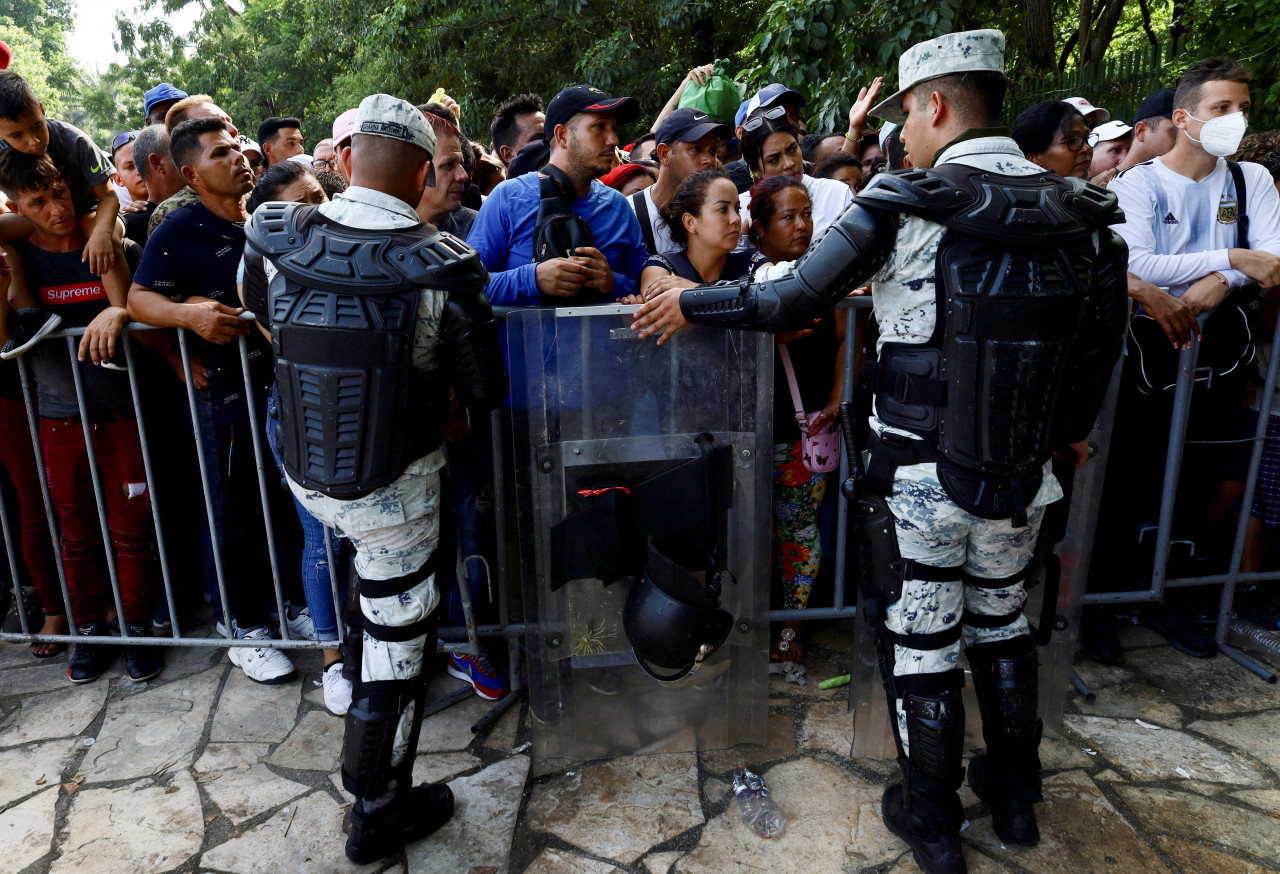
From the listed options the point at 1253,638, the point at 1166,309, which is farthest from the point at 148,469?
the point at 1253,638

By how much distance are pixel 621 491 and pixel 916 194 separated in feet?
4.14

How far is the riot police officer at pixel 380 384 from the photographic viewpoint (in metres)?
2.29

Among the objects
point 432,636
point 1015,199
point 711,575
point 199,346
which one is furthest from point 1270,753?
point 199,346

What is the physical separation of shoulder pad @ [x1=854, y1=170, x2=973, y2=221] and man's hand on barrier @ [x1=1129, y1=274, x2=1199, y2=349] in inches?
59.8

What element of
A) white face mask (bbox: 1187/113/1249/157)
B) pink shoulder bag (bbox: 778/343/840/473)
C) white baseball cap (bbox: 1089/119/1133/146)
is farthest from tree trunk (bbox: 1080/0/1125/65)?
pink shoulder bag (bbox: 778/343/840/473)

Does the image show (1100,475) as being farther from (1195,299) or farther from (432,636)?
(432,636)

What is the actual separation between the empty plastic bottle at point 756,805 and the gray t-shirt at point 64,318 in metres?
2.96

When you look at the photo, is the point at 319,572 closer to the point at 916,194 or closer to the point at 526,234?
the point at 526,234

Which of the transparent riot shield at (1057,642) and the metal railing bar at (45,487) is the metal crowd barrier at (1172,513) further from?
the metal railing bar at (45,487)

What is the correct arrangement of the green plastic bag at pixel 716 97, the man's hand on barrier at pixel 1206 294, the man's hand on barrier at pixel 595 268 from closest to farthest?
the man's hand on barrier at pixel 595 268
the man's hand on barrier at pixel 1206 294
the green plastic bag at pixel 716 97

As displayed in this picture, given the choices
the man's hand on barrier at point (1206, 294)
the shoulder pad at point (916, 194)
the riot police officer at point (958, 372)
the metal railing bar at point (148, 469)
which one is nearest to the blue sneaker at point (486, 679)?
the metal railing bar at point (148, 469)

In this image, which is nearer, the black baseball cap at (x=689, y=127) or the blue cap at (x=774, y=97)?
the black baseball cap at (x=689, y=127)

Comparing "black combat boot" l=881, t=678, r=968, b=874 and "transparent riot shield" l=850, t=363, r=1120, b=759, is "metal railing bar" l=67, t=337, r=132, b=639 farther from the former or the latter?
"black combat boot" l=881, t=678, r=968, b=874

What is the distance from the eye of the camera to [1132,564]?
3971 millimetres
